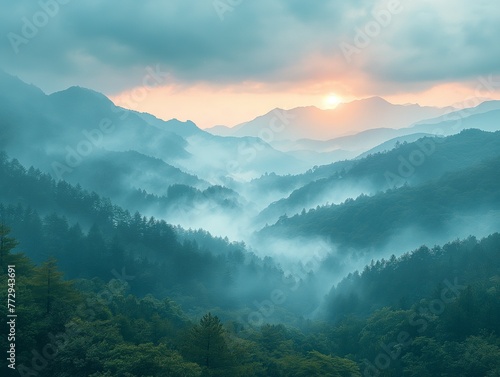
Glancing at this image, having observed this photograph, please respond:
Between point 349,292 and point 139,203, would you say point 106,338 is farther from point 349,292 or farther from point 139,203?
point 139,203

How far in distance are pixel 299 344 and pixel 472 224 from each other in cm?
A: 10808

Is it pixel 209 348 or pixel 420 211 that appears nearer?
pixel 209 348

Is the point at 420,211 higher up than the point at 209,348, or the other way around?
the point at 420,211

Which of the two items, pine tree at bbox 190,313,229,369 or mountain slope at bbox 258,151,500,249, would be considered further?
mountain slope at bbox 258,151,500,249

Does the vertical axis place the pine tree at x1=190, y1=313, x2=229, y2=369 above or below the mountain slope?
below

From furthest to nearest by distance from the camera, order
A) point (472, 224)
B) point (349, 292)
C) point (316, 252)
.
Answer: point (316, 252) → point (472, 224) → point (349, 292)

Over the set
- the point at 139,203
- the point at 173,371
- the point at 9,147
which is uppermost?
the point at 9,147

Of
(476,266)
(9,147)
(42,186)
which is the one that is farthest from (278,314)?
(9,147)

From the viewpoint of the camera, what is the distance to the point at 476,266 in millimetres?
80938

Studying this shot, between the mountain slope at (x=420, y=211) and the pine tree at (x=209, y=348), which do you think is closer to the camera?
the pine tree at (x=209, y=348)

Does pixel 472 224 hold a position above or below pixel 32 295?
above

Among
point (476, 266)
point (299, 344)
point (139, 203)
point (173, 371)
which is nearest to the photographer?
point (173, 371)

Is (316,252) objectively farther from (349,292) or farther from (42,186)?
(42,186)

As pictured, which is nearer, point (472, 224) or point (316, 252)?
point (472, 224)
